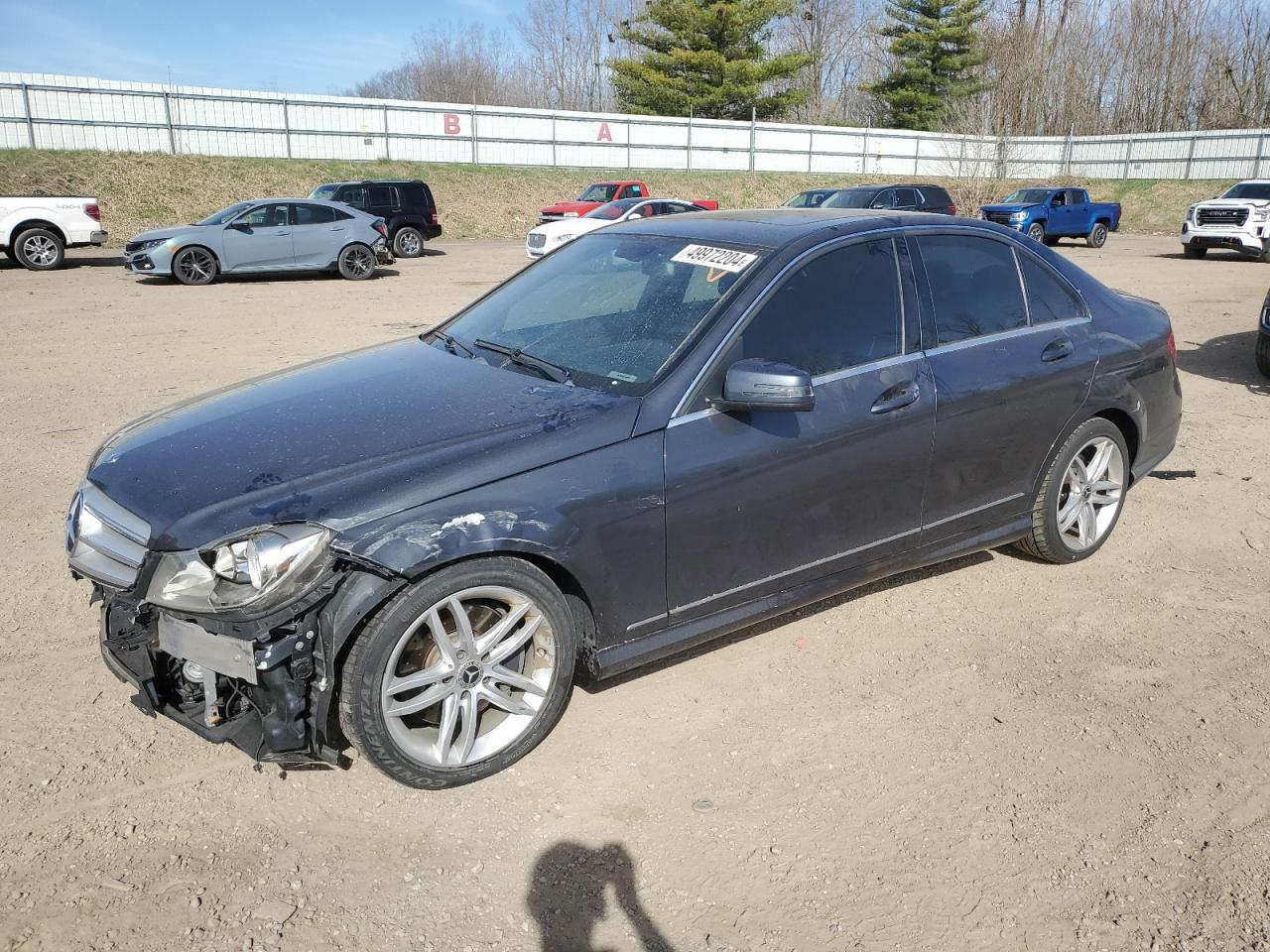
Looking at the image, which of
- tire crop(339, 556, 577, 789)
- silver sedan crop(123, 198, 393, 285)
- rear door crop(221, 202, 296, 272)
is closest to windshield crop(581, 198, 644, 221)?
silver sedan crop(123, 198, 393, 285)

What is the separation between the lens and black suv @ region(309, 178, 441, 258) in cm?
2159

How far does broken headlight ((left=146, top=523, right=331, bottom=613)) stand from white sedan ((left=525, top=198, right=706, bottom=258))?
1885 cm

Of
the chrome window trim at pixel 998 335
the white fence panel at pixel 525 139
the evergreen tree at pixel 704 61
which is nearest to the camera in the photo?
the chrome window trim at pixel 998 335

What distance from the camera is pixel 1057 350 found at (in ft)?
14.6

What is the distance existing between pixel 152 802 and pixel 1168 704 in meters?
3.58

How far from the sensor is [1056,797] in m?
3.10

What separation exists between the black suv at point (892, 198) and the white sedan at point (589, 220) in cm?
328

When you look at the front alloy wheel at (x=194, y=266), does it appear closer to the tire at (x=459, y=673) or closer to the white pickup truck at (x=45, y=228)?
the white pickup truck at (x=45, y=228)

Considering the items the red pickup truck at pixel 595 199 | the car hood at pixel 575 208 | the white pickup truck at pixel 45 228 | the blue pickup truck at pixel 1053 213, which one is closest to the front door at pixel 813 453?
the white pickup truck at pixel 45 228

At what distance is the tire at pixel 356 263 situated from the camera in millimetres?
18375

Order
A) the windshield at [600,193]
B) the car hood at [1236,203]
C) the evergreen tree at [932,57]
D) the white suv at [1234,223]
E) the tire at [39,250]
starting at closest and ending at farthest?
the tire at [39,250] < the white suv at [1234,223] < the car hood at [1236,203] < the windshield at [600,193] < the evergreen tree at [932,57]

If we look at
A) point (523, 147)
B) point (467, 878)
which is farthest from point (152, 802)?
point (523, 147)

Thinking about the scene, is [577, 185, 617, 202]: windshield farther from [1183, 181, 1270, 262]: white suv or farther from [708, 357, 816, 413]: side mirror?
[708, 357, 816, 413]: side mirror

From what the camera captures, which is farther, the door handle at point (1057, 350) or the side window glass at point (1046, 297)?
the side window glass at point (1046, 297)
